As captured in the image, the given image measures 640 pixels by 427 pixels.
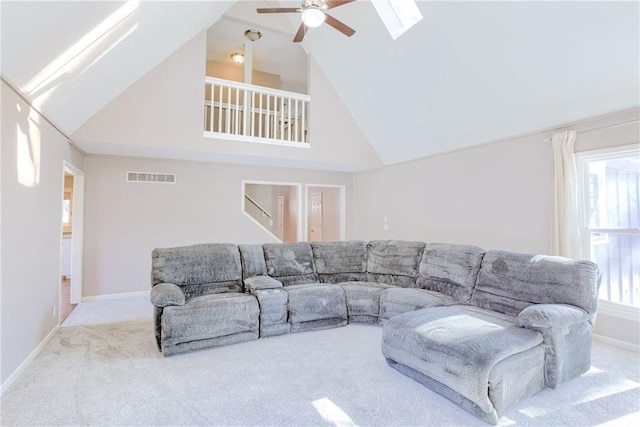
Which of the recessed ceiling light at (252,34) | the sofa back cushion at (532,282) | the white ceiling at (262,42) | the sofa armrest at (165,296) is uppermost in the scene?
the white ceiling at (262,42)

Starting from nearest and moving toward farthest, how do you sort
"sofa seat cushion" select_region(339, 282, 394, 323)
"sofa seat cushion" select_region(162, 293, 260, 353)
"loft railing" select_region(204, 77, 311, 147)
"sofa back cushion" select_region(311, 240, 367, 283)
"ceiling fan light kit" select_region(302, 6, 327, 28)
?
"sofa seat cushion" select_region(162, 293, 260, 353)
"ceiling fan light kit" select_region(302, 6, 327, 28)
"sofa seat cushion" select_region(339, 282, 394, 323)
"sofa back cushion" select_region(311, 240, 367, 283)
"loft railing" select_region(204, 77, 311, 147)

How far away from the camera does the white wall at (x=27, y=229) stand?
2424mm

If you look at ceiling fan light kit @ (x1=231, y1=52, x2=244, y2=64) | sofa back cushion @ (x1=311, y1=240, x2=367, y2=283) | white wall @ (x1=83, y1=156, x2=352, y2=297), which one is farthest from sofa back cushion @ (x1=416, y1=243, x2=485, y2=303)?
ceiling fan light kit @ (x1=231, y1=52, x2=244, y2=64)

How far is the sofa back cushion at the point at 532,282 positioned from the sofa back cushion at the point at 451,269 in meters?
0.09

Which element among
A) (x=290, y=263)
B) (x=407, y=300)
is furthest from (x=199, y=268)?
(x=407, y=300)

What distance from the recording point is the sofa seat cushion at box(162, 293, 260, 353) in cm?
289

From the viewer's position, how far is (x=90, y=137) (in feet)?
13.1

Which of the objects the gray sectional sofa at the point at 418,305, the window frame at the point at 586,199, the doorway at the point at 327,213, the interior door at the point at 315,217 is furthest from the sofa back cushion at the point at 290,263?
the interior door at the point at 315,217

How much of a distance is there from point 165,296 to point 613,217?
→ 462 cm

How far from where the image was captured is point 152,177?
5.32m

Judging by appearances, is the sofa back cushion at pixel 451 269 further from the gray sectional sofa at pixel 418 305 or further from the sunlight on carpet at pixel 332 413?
the sunlight on carpet at pixel 332 413

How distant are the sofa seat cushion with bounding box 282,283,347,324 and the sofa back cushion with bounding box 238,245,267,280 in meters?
0.45

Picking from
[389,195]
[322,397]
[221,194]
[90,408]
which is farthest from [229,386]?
[389,195]

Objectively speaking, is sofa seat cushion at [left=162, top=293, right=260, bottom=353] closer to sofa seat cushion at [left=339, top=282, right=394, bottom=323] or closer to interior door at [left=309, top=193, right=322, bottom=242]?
sofa seat cushion at [left=339, top=282, right=394, bottom=323]
